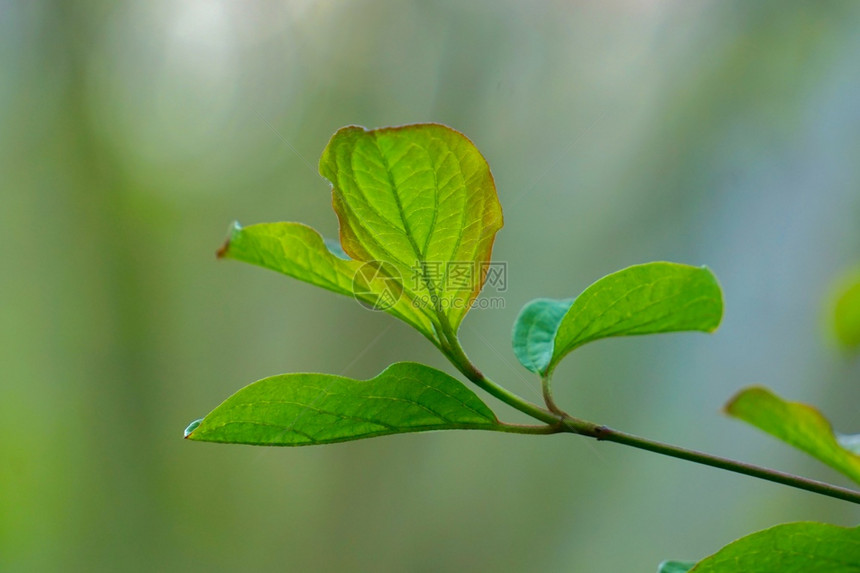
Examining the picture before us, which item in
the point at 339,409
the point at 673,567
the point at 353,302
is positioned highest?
the point at 353,302

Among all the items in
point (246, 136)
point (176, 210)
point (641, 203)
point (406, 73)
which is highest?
point (406, 73)

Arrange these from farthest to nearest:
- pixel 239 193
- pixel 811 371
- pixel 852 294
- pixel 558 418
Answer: pixel 239 193
pixel 811 371
pixel 852 294
pixel 558 418

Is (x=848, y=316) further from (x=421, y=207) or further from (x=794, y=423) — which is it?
(x=421, y=207)

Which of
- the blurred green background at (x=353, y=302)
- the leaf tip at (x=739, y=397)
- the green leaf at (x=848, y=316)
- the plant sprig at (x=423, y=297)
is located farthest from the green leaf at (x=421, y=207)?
the blurred green background at (x=353, y=302)

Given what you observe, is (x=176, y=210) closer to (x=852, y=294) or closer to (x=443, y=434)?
(x=443, y=434)

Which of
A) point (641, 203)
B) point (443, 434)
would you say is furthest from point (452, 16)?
point (443, 434)

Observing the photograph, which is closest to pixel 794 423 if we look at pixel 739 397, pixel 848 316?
pixel 739 397
